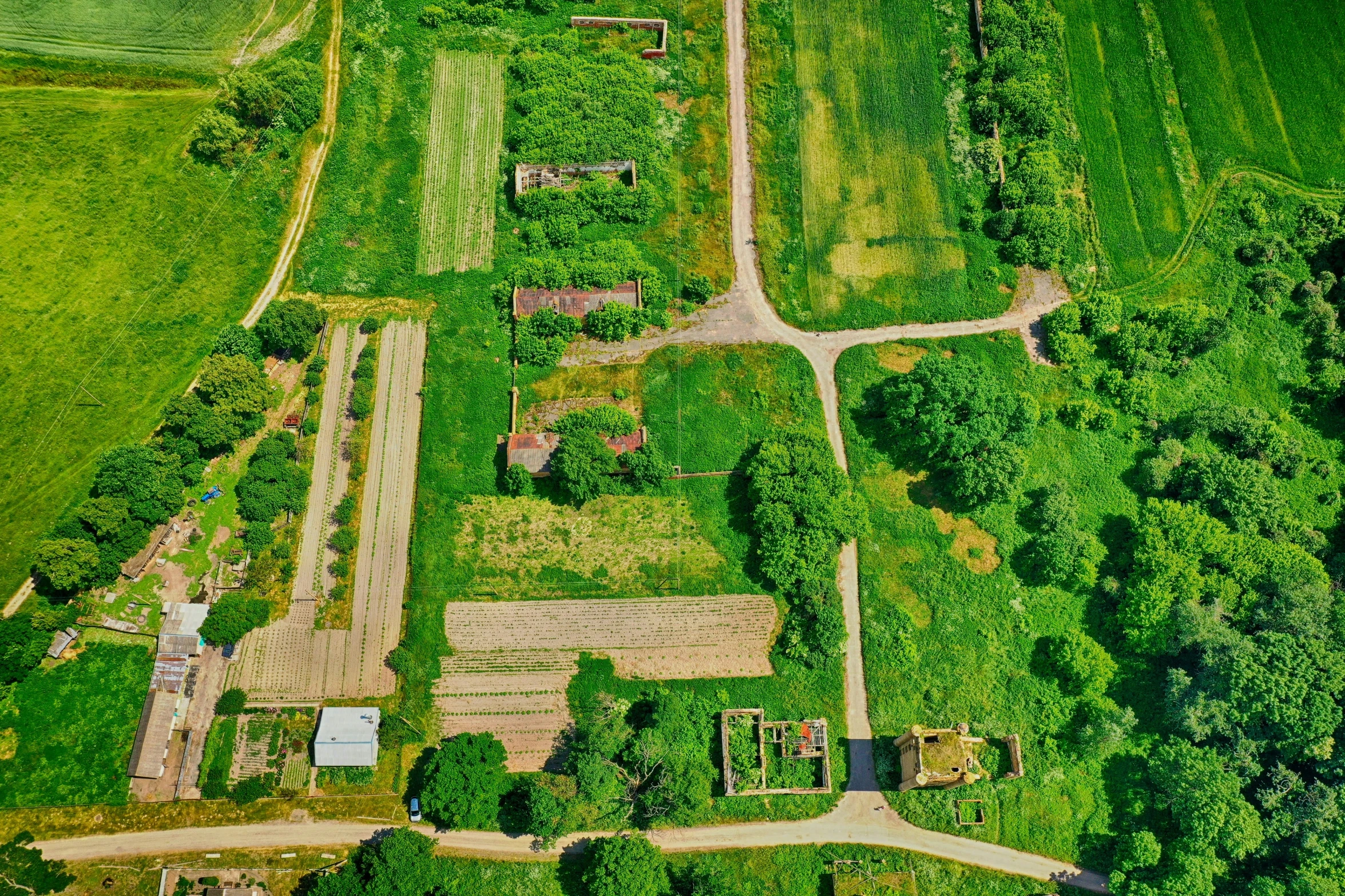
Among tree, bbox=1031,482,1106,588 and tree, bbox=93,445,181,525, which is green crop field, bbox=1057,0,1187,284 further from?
tree, bbox=93,445,181,525

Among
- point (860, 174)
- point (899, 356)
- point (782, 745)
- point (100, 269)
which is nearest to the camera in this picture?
point (782, 745)

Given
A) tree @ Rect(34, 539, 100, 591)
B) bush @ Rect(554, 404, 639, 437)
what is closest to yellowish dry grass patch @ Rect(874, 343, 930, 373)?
bush @ Rect(554, 404, 639, 437)

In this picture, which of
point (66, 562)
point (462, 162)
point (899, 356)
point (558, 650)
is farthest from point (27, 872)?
point (899, 356)

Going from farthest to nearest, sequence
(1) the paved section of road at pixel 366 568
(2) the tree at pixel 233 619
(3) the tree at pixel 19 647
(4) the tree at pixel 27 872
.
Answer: (1) the paved section of road at pixel 366 568, (2) the tree at pixel 233 619, (3) the tree at pixel 19 647, (4) the tree at pixel 27 872

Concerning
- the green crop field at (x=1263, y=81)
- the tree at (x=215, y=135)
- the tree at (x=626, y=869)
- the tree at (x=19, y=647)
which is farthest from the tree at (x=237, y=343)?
the green crop field at (x=1263, y=81)

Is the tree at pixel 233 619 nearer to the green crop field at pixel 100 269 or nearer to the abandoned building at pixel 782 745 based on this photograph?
the green crop field at pixel 100 269

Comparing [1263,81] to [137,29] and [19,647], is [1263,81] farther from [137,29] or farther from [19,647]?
[19,647]
